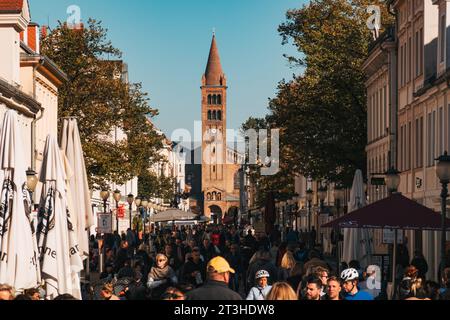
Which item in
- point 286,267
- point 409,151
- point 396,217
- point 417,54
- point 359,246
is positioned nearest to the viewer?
point 286,267

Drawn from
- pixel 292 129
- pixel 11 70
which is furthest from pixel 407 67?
pixel 11 70

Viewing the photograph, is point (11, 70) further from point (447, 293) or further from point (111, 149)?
point (447, 293)

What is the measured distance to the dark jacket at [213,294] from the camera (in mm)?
11854

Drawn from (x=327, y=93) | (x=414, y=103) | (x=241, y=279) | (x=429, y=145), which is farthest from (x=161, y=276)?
(x=327, y=93)

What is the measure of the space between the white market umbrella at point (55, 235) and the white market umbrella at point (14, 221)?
57cm

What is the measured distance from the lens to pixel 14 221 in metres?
18.2

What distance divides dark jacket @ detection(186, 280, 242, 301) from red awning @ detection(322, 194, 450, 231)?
466 inches

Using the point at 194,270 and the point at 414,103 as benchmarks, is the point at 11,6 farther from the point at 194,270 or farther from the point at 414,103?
the point at 194,270

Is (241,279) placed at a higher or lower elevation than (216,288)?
lower

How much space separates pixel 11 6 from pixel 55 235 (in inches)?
1348

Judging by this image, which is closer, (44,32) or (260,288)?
(260,288)

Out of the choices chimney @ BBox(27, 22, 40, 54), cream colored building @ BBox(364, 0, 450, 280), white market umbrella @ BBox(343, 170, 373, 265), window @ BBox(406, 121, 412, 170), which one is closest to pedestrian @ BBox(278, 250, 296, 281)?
white market umbrella @ BBox(343, 170, 373, 265)
